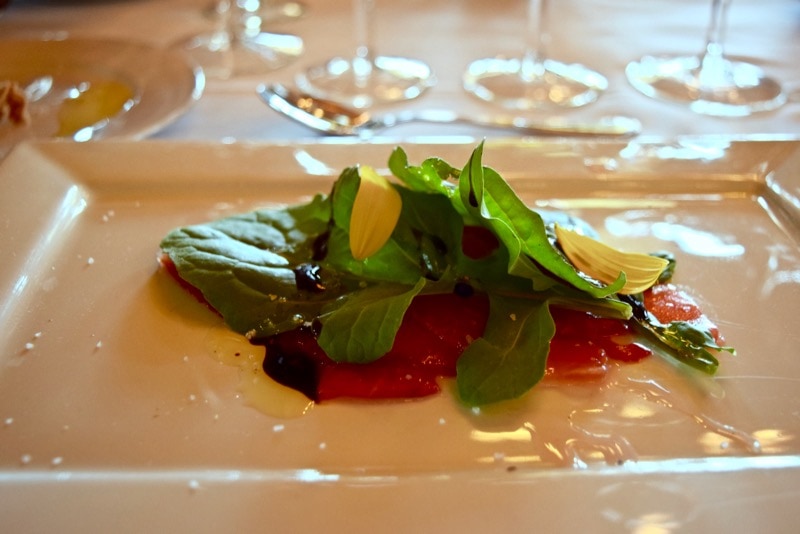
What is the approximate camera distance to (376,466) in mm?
605

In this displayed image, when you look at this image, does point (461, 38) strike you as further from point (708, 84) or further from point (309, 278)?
point (309, 278)

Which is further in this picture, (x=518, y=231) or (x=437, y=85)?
(x=437, y=85)

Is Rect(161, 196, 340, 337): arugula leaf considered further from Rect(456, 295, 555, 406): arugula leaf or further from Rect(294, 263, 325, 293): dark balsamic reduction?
Rect(456, 295, 555, 406): arugula leaf

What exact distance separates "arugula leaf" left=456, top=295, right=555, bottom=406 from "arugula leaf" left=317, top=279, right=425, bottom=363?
2.9 inches

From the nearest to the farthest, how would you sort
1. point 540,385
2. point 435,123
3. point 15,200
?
1. point 540,385
2. point 15,200
3. point 435,123

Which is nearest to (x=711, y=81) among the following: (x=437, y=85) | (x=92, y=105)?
(x=437, y=85)

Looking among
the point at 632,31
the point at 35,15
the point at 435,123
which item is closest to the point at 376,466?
the point at 435,123

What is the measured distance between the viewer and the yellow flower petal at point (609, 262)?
29.7 inches

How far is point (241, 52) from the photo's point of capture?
60.9 inches

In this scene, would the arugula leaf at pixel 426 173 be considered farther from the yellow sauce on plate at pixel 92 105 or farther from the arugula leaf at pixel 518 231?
the yellow sauce on plate at pixel 92 105

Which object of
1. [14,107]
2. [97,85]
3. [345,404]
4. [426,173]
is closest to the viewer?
[345,404]

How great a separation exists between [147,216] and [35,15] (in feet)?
3.73

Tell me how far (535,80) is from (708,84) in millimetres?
329

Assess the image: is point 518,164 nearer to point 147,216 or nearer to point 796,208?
point 796,208
